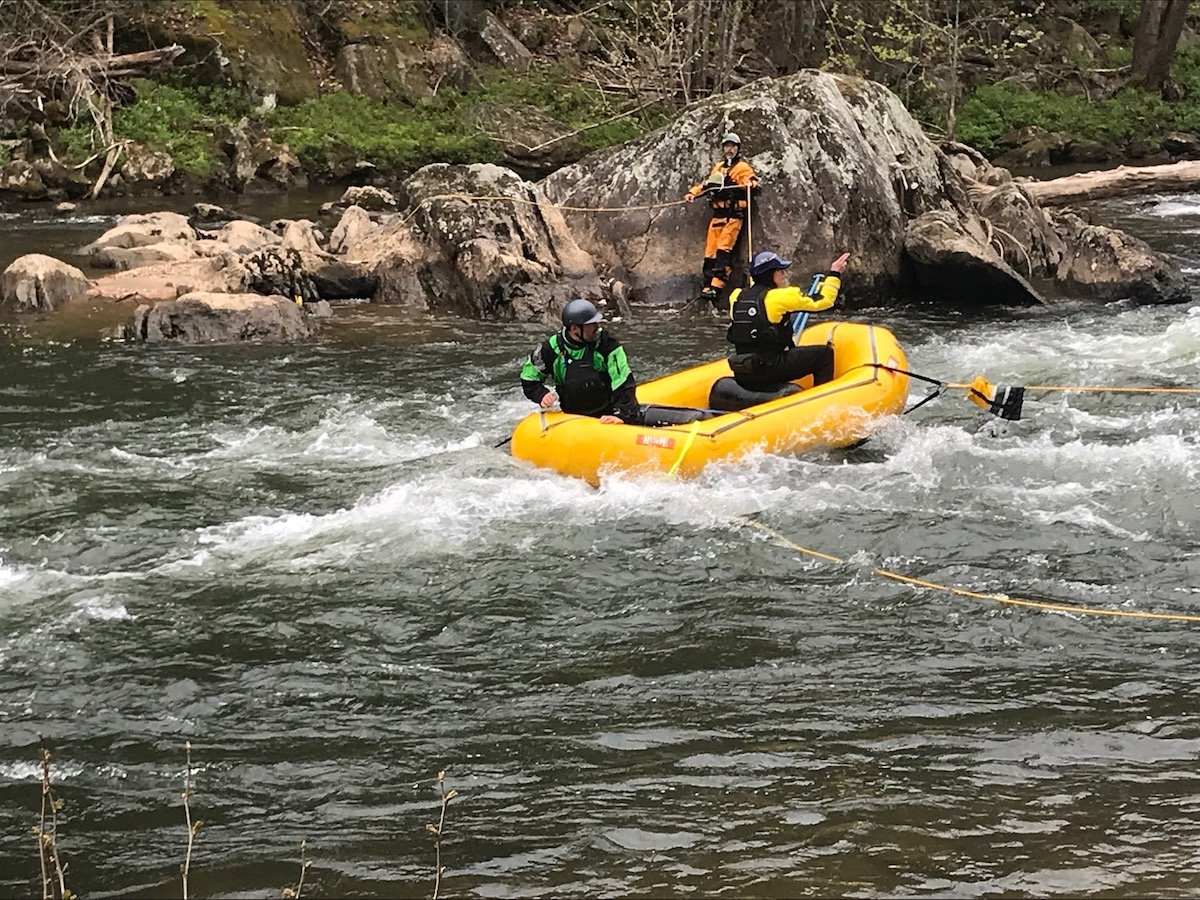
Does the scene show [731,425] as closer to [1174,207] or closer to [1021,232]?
[1021,232]

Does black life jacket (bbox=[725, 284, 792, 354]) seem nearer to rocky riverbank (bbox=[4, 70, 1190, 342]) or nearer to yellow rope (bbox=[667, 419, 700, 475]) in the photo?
yellow rope (bbox=[667, 419, 700, 475])

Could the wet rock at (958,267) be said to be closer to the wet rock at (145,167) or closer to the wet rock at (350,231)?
the wet rock at (350,231)

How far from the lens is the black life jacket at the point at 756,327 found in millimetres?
8289

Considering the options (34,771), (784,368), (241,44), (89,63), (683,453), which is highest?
(241,44)

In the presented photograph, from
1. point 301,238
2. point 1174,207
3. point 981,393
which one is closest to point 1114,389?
point 981,393

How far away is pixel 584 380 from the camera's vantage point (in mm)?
7965

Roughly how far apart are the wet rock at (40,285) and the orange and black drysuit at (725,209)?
6.20 m

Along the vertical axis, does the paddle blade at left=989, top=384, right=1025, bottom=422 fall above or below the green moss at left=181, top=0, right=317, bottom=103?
below

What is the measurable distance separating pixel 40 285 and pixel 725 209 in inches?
263

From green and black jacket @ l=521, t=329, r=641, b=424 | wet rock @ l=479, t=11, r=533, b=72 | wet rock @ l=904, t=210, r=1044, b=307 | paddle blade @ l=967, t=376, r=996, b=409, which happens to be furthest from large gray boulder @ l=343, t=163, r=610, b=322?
wet rock @ l=479, t=11, r=533, b=72

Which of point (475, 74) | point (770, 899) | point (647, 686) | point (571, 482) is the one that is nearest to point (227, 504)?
point (571, 482)

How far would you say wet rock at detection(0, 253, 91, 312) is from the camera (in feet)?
41.0

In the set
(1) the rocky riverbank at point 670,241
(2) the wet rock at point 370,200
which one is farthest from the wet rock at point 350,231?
(2) the wet rock at point 370,200

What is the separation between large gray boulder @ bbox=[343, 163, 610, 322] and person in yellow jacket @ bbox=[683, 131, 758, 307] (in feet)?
3.62
